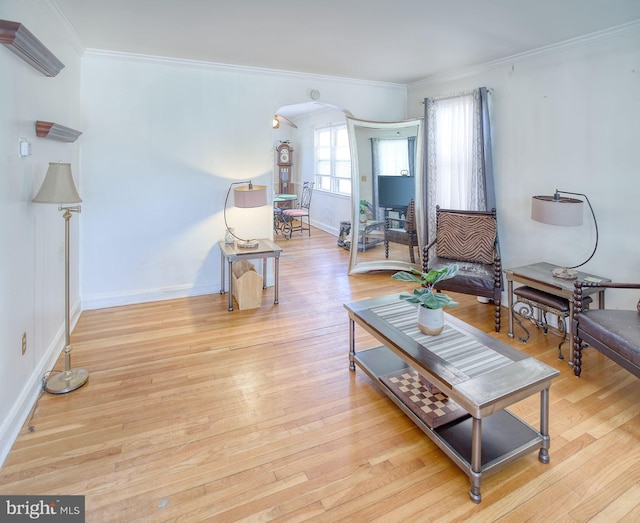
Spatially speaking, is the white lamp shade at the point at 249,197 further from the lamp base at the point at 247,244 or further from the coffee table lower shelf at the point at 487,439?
the coffee table lower shelf at the point at 487,439

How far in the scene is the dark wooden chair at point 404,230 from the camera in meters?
5.23

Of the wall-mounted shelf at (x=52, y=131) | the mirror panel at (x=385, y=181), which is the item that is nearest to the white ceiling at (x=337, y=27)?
the wall-mounted shelf at (x=52, y=131)

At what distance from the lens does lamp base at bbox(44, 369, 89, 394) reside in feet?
8.30

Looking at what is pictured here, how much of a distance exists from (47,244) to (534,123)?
4.44 m

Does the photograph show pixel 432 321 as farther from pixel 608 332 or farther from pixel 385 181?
pixel 385 181

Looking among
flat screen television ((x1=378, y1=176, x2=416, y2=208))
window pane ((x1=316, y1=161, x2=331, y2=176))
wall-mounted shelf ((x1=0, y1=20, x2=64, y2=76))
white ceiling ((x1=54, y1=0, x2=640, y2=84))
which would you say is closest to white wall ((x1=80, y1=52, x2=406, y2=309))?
white ceiling ((x1=54, y1=0, x2=640, y2=84))

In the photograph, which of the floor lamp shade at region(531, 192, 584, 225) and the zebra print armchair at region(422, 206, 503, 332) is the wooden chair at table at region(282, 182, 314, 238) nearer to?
the zebra print armchair at region(422, 206, 503, 332)

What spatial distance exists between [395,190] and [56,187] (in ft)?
13.1

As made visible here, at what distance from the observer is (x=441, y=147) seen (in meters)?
4.82

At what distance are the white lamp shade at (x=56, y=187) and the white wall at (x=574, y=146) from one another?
4.02 m

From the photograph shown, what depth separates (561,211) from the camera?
3129 millimetres

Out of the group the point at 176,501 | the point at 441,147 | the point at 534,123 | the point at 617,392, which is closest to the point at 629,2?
the point at 534,123

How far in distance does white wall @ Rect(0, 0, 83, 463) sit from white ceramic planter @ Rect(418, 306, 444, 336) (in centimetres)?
235

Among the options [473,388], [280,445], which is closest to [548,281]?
[473,388]
